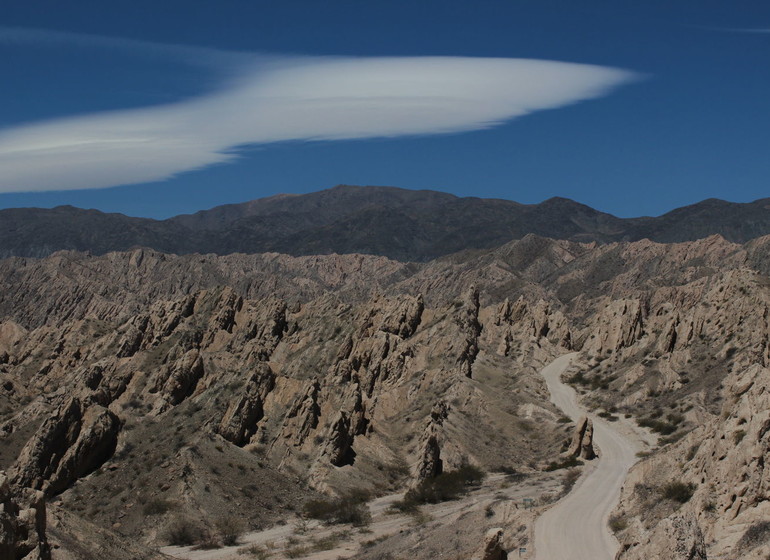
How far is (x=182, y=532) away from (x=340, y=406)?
20961 millimetres

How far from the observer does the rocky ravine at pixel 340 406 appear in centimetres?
3922

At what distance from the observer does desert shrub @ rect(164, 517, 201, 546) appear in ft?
159

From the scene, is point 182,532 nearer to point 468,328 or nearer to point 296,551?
point 296,551

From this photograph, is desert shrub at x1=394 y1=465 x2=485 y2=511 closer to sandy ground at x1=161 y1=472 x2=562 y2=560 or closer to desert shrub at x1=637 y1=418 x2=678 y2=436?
sandy ground at x1=161 y1=472 x2=562 y2=560

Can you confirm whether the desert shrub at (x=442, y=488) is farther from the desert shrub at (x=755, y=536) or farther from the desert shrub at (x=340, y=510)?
the desert shrub at (x=755, y=536)

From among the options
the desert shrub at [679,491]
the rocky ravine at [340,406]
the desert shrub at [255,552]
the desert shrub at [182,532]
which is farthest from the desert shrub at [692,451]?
the desert shrub at [182,532]

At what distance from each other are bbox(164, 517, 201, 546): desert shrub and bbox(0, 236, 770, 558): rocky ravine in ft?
1.27

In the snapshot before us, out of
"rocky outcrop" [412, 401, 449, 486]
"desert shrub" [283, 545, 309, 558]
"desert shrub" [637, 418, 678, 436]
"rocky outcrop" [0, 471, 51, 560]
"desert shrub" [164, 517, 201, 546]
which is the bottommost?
"desert shrub" [164, 517, 201, 546]

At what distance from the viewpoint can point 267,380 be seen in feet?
229

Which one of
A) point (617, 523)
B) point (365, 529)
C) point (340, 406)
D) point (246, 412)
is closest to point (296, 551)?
point (365, 529)

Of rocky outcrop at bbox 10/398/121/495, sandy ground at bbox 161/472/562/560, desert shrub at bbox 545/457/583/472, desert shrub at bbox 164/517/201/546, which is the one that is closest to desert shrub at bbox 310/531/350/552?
sandy ground at bbox 161/472/562/560

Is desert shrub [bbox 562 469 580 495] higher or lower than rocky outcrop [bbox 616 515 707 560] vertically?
lower

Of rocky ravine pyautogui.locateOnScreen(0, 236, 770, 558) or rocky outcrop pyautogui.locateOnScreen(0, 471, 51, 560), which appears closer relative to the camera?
rocky outcrop pyautogui.locateOnScreen(0, 471, 51, 560)

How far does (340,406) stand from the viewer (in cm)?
6725
